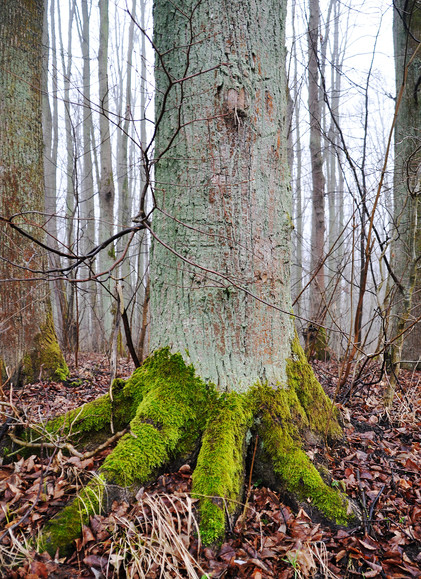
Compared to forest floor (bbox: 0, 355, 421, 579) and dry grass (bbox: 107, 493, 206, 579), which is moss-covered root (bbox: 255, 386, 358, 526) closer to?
forest floor (bbox: 0, 355, 421, 579)

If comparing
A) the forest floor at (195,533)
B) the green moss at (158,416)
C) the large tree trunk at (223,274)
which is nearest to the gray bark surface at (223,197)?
the large tree trunk at (223,274)

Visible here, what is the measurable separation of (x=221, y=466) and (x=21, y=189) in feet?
13.5

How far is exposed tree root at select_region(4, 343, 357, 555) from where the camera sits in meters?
1.80

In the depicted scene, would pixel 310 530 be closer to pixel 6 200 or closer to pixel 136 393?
pixel 136 393

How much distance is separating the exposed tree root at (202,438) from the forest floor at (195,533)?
0.08 metres

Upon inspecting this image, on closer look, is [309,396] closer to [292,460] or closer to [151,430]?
[292,460]

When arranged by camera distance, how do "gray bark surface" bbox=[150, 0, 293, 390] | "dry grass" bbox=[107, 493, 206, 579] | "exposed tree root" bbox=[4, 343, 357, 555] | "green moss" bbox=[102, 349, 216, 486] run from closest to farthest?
"dry grass" bbox=[107, 493, 206, 579] < "exposed tree root" bbox=[4, 343, 357, 555] < "green moss" bbox=[102, 349, 216, 486] < "gray bark surface" bbox=[150, 0, 293, 390]

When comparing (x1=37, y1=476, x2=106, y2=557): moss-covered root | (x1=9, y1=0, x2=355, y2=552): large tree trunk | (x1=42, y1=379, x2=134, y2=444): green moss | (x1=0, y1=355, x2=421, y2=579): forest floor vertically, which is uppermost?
(x1=9, y1=0, x2=355, y2=552): large tree trunk

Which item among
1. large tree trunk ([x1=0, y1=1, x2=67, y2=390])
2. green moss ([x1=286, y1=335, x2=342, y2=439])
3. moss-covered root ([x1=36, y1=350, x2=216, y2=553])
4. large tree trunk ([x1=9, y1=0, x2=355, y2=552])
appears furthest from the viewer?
large tree trunk ([x1=0, y1=1, x2=67, y2=390])

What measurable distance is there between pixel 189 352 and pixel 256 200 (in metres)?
1.11

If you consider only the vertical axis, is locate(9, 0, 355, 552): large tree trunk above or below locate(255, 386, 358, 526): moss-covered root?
above

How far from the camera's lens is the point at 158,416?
7.02 feet

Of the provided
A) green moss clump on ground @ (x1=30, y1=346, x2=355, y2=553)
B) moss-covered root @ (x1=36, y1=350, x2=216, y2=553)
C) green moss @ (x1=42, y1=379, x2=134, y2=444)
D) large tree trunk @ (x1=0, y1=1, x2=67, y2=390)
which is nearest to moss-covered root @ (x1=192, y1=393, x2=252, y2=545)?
green moss clump on ground @ (x1=30, y1=346, x2=355, y2=553)

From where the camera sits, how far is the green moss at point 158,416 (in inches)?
76.9
